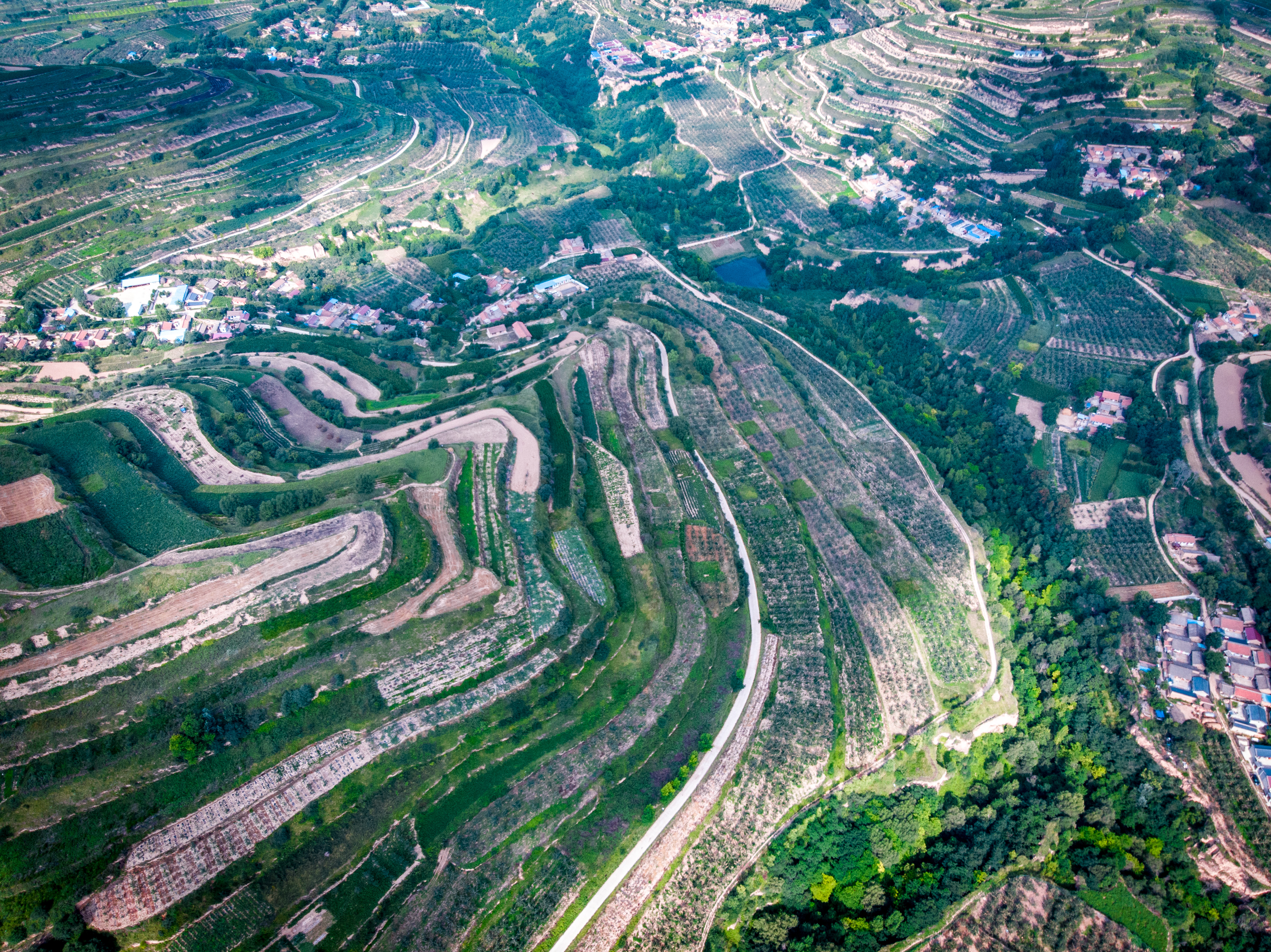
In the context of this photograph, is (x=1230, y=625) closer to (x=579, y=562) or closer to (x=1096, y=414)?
(x=1096, y=414)

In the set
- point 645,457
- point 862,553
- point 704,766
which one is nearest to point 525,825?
point 704,766

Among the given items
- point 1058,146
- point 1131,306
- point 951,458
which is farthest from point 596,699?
point 1058,146

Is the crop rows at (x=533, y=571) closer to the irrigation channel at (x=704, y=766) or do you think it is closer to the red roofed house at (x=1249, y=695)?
the irrigation channel at (x=704, y=766)

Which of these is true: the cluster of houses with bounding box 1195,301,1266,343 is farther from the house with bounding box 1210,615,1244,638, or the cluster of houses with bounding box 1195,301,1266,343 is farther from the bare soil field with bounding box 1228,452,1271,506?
the house with bounding box 1210,615,1244,638

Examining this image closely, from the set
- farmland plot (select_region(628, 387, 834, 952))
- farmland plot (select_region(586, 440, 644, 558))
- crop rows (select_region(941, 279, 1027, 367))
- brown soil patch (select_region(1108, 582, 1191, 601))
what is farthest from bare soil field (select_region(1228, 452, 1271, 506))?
farmland plot (select_region(586, 440, 644, 558))

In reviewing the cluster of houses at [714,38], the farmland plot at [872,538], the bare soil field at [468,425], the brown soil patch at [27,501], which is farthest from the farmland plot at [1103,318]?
the brown soil patch at [27,501]
